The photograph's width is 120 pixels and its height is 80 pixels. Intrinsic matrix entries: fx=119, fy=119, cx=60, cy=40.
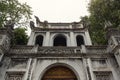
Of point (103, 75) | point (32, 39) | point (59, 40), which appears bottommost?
point (103, 75)

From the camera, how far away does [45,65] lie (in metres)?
8.58

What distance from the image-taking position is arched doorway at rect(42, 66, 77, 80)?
834cm

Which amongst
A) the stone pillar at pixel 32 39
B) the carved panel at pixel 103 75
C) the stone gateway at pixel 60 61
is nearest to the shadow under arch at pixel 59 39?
the stone pillar at pixel 32 39

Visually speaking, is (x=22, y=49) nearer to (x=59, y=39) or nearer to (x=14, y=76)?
(x=14, y=76)

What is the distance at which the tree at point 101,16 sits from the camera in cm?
1374

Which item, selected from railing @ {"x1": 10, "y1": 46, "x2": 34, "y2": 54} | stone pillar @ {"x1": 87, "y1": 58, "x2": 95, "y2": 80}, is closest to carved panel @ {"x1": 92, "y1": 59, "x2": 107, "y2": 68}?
stone pillar @ {"x1": 87, "y1": 58, "x2": 95, "y2": 80}

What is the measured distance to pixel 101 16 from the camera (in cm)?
1541

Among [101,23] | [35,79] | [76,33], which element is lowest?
[35,79]

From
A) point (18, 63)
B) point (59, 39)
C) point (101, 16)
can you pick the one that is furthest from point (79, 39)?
point (18, 63)

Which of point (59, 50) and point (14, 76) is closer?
point (14, 76)

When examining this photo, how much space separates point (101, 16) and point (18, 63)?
11.8 metres

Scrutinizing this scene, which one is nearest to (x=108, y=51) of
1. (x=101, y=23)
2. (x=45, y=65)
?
(x=45, y=65)

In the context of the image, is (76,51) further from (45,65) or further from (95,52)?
(45,65)

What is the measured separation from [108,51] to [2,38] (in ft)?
26.6
